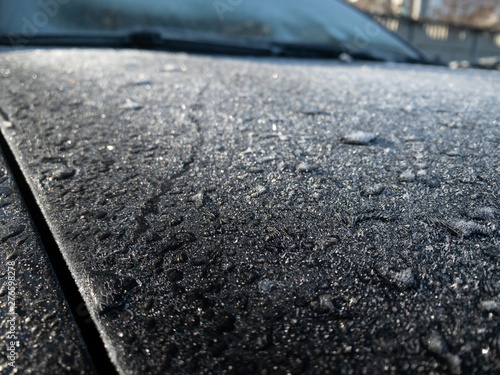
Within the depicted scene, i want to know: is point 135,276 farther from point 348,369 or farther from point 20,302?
point 348,369

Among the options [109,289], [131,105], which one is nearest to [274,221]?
[109,289]

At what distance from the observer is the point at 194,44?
6.08ft

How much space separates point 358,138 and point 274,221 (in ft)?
1.33

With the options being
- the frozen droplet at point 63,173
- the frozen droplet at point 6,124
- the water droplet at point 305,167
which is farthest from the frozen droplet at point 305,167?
the frozen droplet at point 6,124

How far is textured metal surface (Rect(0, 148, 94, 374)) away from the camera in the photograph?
1.48 feet

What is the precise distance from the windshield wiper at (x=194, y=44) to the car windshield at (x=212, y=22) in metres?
0.01

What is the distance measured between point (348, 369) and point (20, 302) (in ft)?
1.56

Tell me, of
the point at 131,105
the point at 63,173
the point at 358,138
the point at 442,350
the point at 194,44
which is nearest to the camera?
the point at 442,350

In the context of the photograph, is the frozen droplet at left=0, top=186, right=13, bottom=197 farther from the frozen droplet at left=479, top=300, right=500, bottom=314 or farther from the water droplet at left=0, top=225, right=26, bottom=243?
the frozen droplet at left=479, top=300, right=500, bottom=314

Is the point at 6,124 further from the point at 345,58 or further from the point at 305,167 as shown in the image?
the point at 345,58

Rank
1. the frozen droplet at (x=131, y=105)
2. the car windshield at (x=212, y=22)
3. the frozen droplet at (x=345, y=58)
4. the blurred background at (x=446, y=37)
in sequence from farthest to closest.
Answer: the blurred background at (x=446, y=37) < the frozen droplet at (x=345, y=58) < the car windshield at (x=212, y=22) < the frozen droplet at (x=131, y=105)

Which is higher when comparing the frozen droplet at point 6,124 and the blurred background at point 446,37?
the blurred background at point 446,37

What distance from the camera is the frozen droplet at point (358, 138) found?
0.91 metres

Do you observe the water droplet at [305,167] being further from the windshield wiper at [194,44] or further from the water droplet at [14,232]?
the windshield wiper at [194,44]
